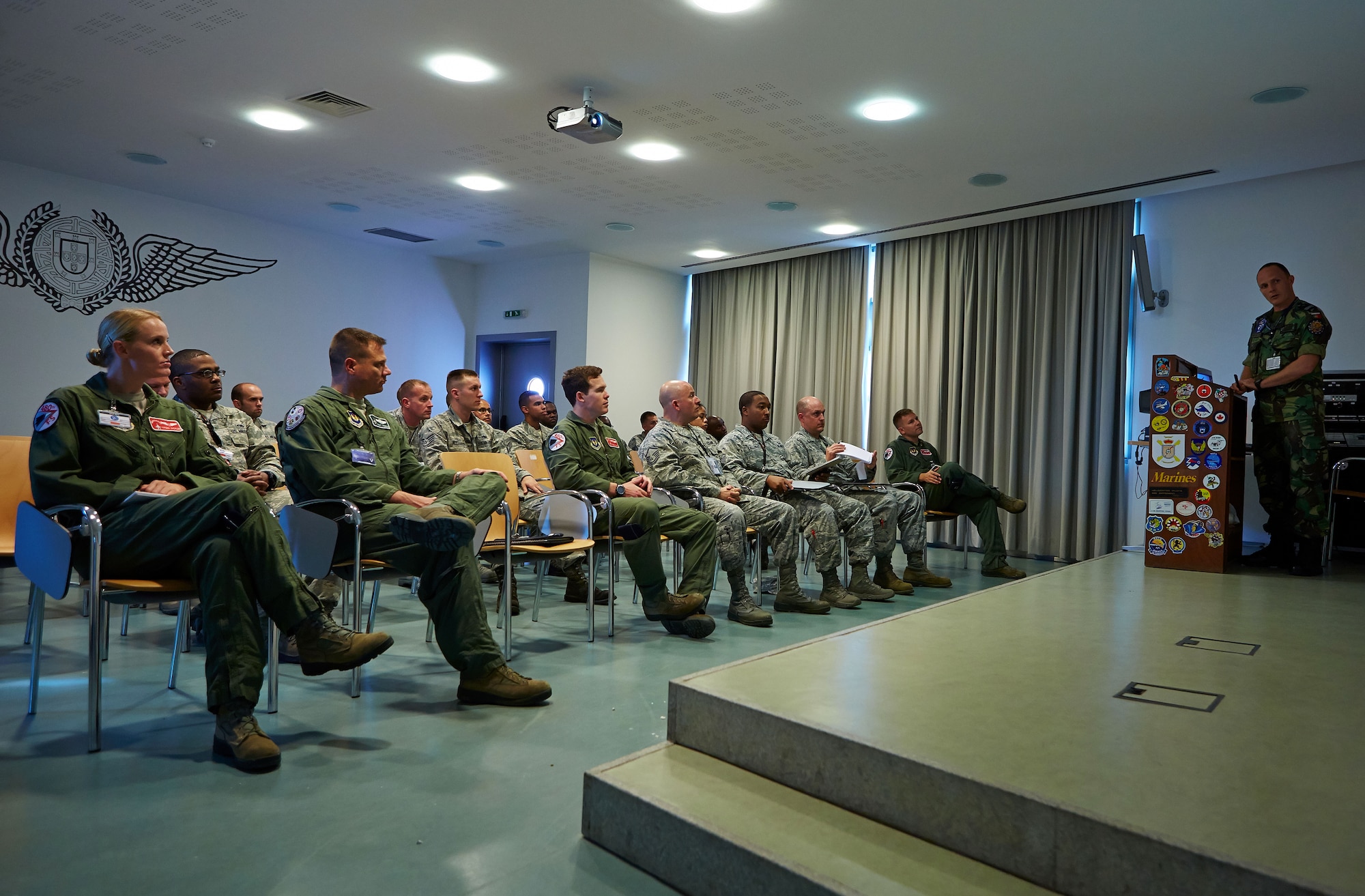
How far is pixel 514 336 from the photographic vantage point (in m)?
9.45

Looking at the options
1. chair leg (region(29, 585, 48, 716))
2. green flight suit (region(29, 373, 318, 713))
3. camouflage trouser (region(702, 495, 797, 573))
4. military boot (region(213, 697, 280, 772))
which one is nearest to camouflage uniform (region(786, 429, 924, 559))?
camouflage trouser (region(702, 495, 797, 573))

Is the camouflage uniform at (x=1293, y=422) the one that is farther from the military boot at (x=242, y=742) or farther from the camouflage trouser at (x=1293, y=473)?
the military boot at (x=242, y=742)

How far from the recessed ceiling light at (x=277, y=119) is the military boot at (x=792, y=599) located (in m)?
4.07

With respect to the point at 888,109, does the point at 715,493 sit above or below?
below

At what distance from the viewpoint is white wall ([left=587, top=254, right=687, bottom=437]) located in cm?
898

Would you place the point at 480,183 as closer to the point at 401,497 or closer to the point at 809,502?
the point at 809,502

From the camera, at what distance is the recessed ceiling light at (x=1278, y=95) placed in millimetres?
4520

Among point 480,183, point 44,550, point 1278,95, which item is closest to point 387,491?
point 44,550

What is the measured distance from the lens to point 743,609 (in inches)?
167

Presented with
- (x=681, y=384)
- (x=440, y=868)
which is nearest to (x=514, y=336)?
(x=681, y=384)

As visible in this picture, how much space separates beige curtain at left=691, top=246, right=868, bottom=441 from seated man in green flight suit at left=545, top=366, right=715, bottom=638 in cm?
456

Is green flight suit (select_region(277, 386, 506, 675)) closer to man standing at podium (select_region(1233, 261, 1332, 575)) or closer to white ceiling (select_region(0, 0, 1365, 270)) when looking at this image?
white ceiling (select_region(0, 0, 1365, 270))

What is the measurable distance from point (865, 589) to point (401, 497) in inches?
118

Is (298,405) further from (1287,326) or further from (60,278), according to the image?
(60,278)
